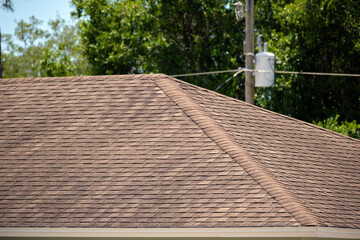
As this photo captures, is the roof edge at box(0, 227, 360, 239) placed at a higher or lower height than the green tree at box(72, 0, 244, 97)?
lower

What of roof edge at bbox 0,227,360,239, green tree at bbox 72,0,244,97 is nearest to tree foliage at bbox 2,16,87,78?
green tree at bbox 72,0,244,97

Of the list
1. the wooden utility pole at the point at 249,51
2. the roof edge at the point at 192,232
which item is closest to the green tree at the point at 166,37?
the wooden utility pole at the point at 249,51

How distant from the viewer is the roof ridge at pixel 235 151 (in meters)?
8.78

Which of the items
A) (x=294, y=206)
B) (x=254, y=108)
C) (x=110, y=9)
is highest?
(x=110, y=9)

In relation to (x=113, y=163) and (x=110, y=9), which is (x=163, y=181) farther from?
(x=110, y=9)

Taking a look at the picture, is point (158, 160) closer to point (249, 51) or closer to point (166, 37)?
point (249, 51)

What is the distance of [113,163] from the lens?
10.4m

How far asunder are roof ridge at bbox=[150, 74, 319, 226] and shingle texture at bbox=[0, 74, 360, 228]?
0.02 metres

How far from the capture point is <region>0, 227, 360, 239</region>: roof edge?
8.48m

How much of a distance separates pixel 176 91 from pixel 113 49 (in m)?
16.6

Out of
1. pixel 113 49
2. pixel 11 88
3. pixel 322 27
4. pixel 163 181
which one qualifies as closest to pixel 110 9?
pixel 113 49

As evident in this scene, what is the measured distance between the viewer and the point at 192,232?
28.8 ft

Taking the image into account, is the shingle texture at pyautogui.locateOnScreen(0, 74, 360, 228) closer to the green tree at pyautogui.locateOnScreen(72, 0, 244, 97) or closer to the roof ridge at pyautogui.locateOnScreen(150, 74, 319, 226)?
the roof ridge at pyautogui.locateOnScreen(150, 74, 319, 226)

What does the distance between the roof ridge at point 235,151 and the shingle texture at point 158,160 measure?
0.02 metres
